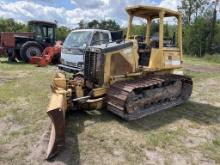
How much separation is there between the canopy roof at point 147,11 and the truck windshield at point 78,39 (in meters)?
4.20

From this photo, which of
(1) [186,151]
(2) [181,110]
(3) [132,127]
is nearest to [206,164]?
(1) [186,151]

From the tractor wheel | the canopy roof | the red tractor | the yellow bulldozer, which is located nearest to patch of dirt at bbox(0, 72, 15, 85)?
the tractor wheel

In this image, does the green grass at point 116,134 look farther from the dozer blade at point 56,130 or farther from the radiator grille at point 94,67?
the radiator grille at point 94,67

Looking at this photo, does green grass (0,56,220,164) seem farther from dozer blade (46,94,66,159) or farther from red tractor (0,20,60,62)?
red tractor (0,20,60,62)

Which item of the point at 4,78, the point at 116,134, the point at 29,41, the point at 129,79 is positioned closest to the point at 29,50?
the point at 29,41

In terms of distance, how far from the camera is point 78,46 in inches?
463

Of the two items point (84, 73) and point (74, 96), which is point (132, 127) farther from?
point (84, 73)

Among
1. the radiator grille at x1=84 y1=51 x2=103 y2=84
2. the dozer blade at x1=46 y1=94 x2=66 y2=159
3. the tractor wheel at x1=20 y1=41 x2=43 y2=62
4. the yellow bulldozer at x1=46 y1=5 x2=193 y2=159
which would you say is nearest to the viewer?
the dozer blade at x1=46 y1=94 x2=66 y2=159

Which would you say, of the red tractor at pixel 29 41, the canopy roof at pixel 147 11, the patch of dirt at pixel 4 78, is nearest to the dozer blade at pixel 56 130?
the canopy roof at pixel 147 11

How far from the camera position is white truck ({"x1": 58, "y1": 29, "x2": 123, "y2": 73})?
11.5m

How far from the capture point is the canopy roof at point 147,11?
697 cm

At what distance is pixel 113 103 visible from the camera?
628 centimetres

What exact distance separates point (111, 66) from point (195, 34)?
23864 mm

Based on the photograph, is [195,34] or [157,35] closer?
[157,35]
